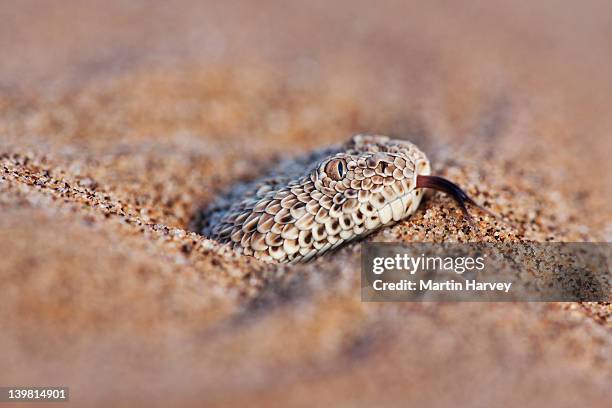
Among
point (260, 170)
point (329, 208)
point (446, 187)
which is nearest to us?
point (329, 208)

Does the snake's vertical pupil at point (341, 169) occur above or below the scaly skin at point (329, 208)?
above

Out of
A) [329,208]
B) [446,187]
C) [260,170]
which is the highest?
[260,170]

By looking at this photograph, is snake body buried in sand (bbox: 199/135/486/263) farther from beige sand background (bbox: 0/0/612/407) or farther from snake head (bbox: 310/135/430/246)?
beige sand background (bbox: 0/0/612/407)

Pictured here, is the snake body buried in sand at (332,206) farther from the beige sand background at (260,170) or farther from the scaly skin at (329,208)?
the beige sand background at (260,170)

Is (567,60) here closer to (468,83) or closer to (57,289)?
(468,83)

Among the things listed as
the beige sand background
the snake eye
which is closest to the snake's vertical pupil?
the snake eye

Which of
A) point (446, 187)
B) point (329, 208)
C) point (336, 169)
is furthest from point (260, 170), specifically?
point (446, 187)

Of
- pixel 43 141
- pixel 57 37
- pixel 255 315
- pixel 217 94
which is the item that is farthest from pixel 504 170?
pixel 57 37

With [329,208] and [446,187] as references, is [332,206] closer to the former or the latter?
[329,208]

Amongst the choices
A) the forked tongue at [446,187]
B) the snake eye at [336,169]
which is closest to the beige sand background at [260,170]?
the forked tongue at [446,187]
